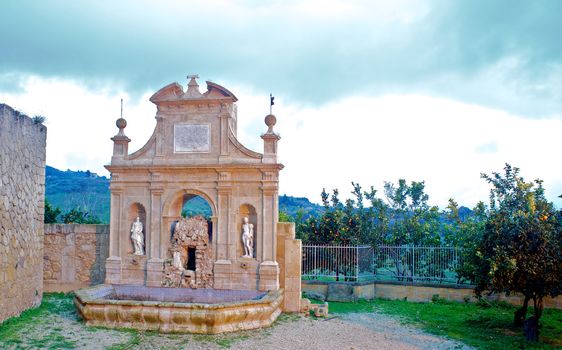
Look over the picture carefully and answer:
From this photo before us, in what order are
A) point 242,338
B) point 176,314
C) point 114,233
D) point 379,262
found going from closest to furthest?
1. point 242,338
2. point 176,314
3. point 114,233
4. point 379,262

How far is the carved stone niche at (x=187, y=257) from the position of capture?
14977 millimetres

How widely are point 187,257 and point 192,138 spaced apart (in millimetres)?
3711

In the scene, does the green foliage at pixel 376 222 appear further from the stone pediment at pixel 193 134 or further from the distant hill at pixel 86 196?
the distant hill at pixel 86 196

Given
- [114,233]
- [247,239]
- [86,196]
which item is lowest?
[247,239]

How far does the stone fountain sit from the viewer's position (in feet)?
48.5

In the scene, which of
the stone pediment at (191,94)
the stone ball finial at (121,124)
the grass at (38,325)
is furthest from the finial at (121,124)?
→ the grass at (38,325)

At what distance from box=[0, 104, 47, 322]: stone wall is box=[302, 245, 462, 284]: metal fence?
29.3ft

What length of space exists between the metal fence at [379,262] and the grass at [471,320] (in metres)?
1.51

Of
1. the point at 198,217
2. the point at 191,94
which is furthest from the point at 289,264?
the point at 191,94

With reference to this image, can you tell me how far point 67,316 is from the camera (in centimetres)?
1291

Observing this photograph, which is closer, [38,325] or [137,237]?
[38,325]

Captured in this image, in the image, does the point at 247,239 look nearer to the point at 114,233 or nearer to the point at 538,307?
the point at 114,233

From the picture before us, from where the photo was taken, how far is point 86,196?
4700cm

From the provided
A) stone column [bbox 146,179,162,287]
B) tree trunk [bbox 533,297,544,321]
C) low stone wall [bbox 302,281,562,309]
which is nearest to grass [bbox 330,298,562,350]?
low stone wall [bbox 302,281,562,309]
